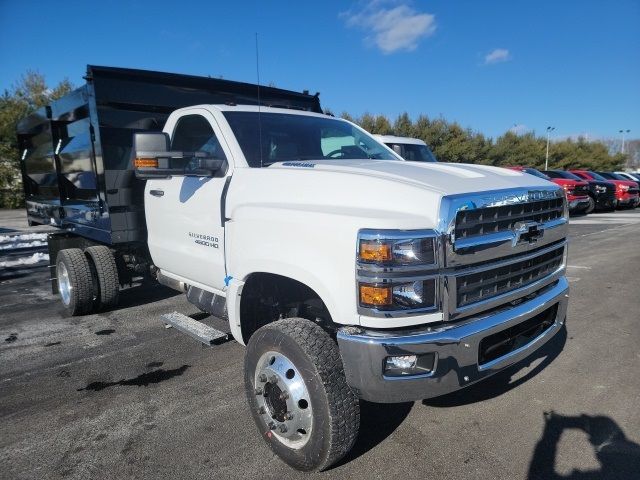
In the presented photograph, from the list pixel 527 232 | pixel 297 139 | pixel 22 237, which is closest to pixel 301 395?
pixel 527 232

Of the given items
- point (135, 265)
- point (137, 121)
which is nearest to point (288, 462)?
point (135, 265)

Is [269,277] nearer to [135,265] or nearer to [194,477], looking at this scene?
[194,477]

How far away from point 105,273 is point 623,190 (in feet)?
76.5

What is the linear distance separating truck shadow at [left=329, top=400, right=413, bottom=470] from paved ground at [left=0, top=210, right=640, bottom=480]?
0.01m

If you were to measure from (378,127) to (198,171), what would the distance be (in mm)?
37427

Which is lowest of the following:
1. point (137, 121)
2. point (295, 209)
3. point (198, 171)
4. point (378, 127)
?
point (295, 209)

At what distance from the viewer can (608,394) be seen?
11.0 feet

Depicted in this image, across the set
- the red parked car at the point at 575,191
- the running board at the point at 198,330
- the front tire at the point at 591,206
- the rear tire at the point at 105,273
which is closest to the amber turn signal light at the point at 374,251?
the running board at the point at 198,330

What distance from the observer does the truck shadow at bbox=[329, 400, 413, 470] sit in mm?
2740

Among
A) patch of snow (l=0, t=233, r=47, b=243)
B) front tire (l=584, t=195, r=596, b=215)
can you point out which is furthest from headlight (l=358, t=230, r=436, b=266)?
front tire (l=584, t=195, r=596, b=215)

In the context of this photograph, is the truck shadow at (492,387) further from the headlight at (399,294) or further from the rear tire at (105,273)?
the rear tire at (105,273)

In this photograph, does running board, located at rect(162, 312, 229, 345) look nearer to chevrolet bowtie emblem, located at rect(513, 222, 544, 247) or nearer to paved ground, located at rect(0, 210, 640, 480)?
paved ground, located at rect(0, 210, 640, 480)

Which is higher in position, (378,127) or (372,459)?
(378,127)

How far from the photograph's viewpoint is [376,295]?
218 cm
